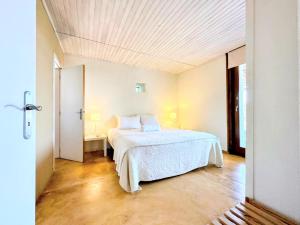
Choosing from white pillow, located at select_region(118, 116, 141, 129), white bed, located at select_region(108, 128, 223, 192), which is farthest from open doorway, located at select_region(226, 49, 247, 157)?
white pillow, located at select_region(118, 116, 141, 129)

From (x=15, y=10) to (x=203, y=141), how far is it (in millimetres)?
2829

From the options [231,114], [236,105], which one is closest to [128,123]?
[231,114]

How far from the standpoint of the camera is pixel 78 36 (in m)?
2.91

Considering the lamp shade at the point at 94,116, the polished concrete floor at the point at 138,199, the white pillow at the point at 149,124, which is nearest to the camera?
the polished concrete floor at the point at 138,199

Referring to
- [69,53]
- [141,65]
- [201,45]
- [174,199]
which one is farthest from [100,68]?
[174,199]

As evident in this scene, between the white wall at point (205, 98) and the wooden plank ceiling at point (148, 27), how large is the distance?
483mm

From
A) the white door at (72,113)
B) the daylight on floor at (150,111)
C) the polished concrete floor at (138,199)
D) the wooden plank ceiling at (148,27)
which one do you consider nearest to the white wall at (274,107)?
the daylight on floor at (150,111)

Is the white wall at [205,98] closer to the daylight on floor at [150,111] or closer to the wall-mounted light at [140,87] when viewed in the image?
the daylight on floor at [150,111]

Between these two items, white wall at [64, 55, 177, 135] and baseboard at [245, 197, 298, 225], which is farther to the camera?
white wall at [64, 55, 177, 135]

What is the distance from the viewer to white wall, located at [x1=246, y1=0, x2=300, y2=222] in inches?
39.0

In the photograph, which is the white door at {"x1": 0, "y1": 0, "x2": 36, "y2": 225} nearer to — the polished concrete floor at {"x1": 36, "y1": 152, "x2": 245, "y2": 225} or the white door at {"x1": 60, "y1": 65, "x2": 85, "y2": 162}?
the polished concrete floor at {"x1": 36, "y1": 152, "x2": 245, "y2": 225}

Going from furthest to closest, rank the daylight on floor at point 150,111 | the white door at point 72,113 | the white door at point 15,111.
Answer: the white door at point 72,113 < the daylight on floor at point 150,111 < the white door at point 15,111

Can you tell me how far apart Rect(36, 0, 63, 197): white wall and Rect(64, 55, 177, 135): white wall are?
149 cm

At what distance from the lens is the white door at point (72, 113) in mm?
3139
